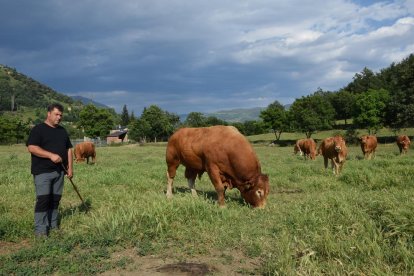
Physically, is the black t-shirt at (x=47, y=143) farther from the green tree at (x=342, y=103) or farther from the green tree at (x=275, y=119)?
the green tree at (x=342, y=103)

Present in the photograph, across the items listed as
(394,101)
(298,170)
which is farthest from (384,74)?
(298,170)

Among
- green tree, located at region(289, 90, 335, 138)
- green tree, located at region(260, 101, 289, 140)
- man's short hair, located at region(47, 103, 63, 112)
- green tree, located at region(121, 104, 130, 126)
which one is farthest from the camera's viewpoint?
green tree, located at region(121, 104, 130, 126)

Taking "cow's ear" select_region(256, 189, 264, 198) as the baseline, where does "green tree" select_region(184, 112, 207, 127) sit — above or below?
above

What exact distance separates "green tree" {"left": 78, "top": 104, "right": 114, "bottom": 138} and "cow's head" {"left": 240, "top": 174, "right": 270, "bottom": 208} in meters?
76.8

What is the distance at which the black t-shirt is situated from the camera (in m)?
7.12

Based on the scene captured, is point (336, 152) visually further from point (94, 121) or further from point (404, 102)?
point (94, 121)

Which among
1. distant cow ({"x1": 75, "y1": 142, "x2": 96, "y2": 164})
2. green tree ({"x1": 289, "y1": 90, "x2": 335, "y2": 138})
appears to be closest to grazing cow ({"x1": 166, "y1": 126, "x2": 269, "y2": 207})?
distant cow ({"x1": 75, "y1": 142, "x2": 96, "y2": 164})

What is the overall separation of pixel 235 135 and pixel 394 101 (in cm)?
4820

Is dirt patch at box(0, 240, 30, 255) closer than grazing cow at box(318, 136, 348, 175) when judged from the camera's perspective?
Yes

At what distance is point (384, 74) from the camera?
90.6 m

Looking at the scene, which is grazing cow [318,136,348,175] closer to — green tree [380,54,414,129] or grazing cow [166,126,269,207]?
grazing cow [166,126,269,207]

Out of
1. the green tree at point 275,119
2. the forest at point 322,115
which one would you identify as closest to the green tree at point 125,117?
the forest at point 322,115

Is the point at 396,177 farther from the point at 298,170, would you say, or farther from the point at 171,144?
the point at 171,144

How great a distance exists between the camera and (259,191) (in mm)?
9016
